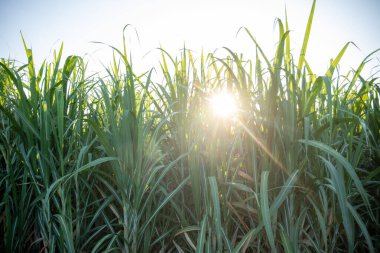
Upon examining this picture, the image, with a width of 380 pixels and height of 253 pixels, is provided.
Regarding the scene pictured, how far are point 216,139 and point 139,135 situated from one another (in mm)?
290

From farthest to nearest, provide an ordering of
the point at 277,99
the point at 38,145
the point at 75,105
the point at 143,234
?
the point at 75,105 < the point at 38,145 < the point at 143,234 < the point at 277,99

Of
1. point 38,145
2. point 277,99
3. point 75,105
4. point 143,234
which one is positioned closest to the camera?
point 277,99

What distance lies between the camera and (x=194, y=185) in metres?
0.81

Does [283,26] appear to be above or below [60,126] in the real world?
above

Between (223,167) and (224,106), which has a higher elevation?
(224,106)

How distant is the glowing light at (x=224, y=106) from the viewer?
0.86 m

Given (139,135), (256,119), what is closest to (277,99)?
(256,119)

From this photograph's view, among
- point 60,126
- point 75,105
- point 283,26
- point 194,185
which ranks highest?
point 283,26

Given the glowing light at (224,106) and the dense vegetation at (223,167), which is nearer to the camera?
the dense vegetation at (223,167)

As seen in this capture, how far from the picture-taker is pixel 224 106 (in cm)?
89

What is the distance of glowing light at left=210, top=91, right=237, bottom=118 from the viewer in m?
0.86

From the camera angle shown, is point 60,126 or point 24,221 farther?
point 24,221

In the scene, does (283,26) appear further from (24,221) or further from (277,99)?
(24,221)

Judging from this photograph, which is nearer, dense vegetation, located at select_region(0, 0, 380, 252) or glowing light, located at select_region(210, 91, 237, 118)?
dense vegetation, located at select_region(0, 0, 380, 252)
